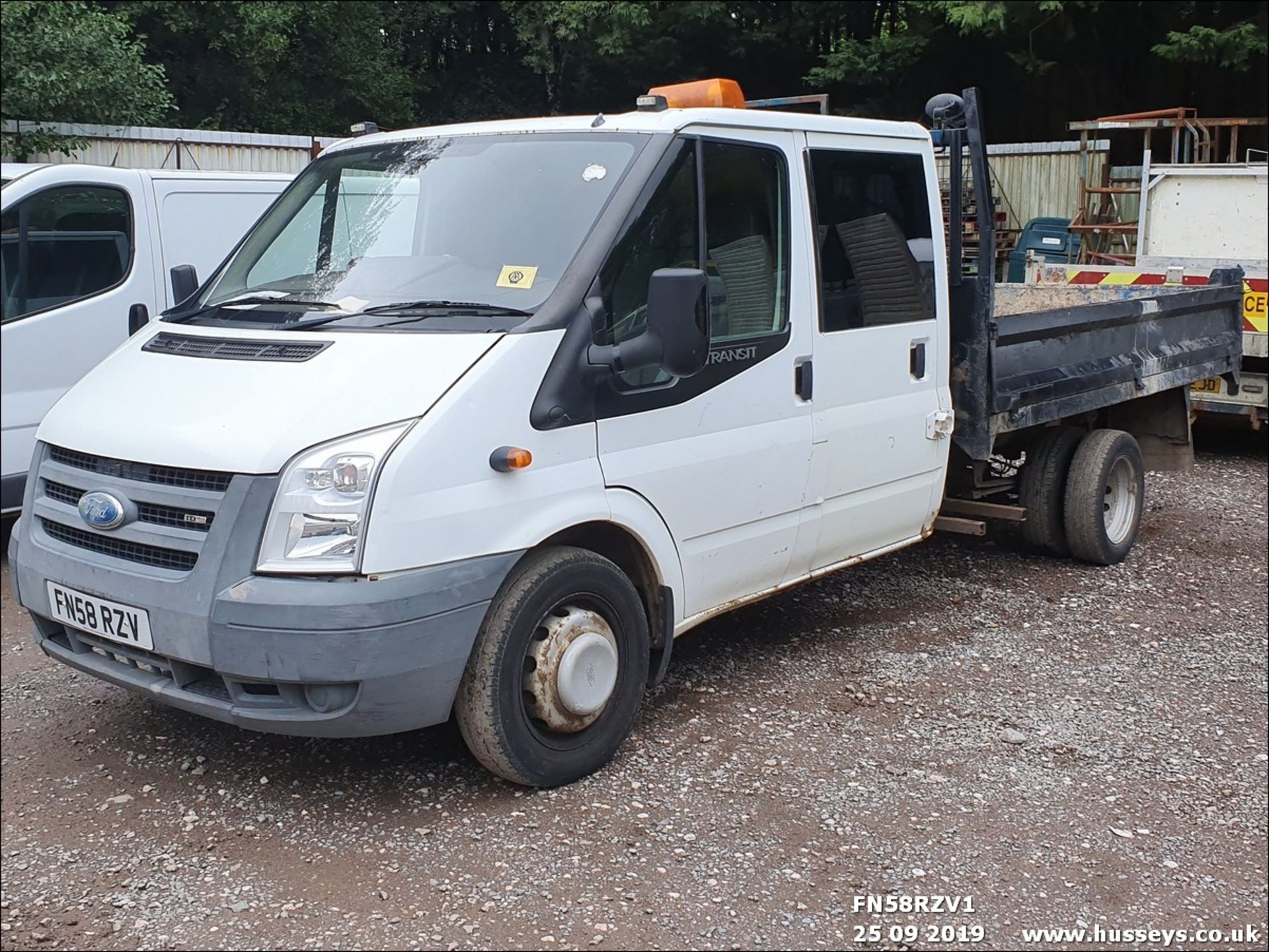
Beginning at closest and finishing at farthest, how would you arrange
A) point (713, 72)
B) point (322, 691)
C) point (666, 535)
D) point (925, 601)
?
point (322, 691), point (666, 535), point (925, 601), point (713, 72)

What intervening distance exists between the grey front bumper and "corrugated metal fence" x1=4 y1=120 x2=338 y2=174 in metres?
10.4

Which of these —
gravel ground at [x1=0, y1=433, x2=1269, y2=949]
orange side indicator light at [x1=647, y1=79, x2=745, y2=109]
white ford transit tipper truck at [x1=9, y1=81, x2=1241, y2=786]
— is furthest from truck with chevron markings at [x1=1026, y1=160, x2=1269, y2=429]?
orange side indicator light at [x1=647, y1=79, x2=745, y2=109]

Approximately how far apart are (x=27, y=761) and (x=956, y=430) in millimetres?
4110

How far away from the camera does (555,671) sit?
4.15 metres

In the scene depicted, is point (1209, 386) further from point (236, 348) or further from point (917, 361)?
point (236, 348)

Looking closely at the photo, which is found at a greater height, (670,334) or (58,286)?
(58,286)

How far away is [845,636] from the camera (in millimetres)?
5938

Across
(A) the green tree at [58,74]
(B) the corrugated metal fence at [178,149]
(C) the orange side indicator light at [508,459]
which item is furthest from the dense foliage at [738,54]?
(C) the orange side indicator light at [508,459]

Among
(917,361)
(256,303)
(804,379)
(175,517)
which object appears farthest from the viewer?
(917,361)

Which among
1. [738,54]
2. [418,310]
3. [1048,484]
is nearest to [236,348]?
[418,310]

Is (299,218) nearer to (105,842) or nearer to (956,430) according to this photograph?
(105,842)

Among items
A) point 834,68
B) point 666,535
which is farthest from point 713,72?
point 666,535

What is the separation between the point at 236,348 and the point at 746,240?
72.5 inches

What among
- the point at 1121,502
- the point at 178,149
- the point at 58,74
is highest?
the point at 58,74
